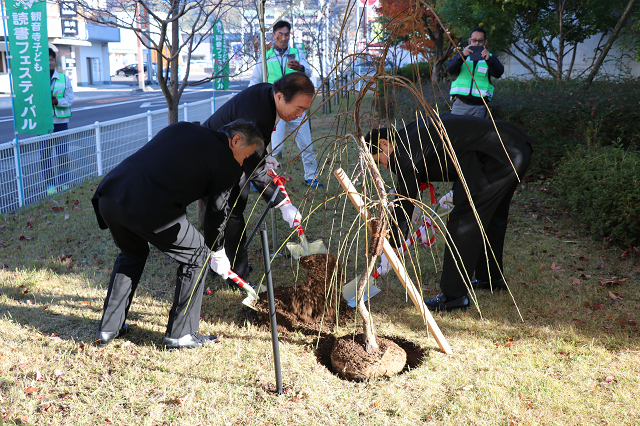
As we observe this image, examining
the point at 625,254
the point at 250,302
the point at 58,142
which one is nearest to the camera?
the point at 250,302

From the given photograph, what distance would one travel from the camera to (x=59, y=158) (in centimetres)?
639

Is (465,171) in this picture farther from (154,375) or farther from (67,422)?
(67,422)

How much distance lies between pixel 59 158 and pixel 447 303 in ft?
18.2

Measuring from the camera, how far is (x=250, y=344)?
9.98 feet

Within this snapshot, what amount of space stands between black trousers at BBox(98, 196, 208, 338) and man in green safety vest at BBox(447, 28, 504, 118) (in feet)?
11.5

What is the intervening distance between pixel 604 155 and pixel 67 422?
497 cm

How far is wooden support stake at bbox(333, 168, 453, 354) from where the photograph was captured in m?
2.45

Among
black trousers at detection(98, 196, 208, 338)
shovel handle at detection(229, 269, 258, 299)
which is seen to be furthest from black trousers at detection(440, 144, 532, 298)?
black trousers at detection(98, 196, 208, 338)

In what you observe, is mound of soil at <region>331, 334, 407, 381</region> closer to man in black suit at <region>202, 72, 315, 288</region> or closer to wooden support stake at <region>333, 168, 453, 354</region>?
wooden support stake at <region>333, 168, 453, 354</region>

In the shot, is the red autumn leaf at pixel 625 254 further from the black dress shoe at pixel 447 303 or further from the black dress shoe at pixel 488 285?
the black dress shoe at pixel 447 303

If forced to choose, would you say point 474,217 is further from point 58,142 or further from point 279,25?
point 58,142

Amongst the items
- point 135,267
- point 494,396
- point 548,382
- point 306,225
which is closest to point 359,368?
point 494,396

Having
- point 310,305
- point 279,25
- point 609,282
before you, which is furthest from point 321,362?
point 279,25

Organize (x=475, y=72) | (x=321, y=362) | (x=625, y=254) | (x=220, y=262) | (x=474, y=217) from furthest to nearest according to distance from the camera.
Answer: (x=475, y=72) → (x=625, y=254) → (x=474, y=217) → (x=220, y=262) → (x=321, y=362)
